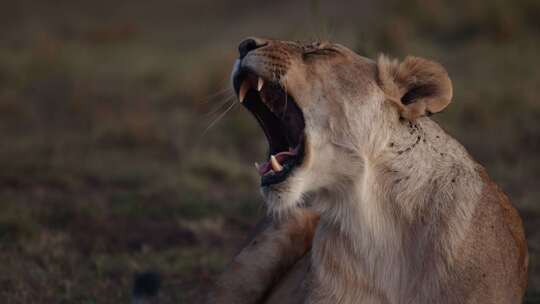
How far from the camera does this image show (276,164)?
2.93 metres

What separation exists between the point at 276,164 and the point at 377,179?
1.15ft

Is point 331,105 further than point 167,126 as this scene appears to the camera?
No

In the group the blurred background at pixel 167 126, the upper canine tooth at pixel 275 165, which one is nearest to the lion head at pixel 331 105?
the upper canine tooth at pixel 275 165

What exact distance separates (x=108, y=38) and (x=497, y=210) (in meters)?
8.53

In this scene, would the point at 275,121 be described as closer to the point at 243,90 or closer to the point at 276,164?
the point at 243,90

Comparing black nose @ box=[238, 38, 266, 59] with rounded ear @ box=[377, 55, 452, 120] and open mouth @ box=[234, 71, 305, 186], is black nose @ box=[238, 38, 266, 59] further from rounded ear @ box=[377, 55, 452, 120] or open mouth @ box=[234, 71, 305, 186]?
rounded ear @ box=[377, 55, 452, 120]

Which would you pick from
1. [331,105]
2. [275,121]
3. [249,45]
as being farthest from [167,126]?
[331,105]

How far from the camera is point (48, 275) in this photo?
14.6ft

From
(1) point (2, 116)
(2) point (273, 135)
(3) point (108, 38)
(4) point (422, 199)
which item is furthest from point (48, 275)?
(3) point (108, 38)

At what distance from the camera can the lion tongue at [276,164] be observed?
2934 millimetres

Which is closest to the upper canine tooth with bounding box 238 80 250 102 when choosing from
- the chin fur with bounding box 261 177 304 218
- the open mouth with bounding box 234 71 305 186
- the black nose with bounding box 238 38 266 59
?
the open mouth with bounding box 234 71 305 186

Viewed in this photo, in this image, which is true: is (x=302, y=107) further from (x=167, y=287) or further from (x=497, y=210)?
(x=167, y=287)

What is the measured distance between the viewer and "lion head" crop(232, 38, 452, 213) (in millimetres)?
2928

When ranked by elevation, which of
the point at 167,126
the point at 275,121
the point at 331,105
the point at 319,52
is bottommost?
the point at 167,126
